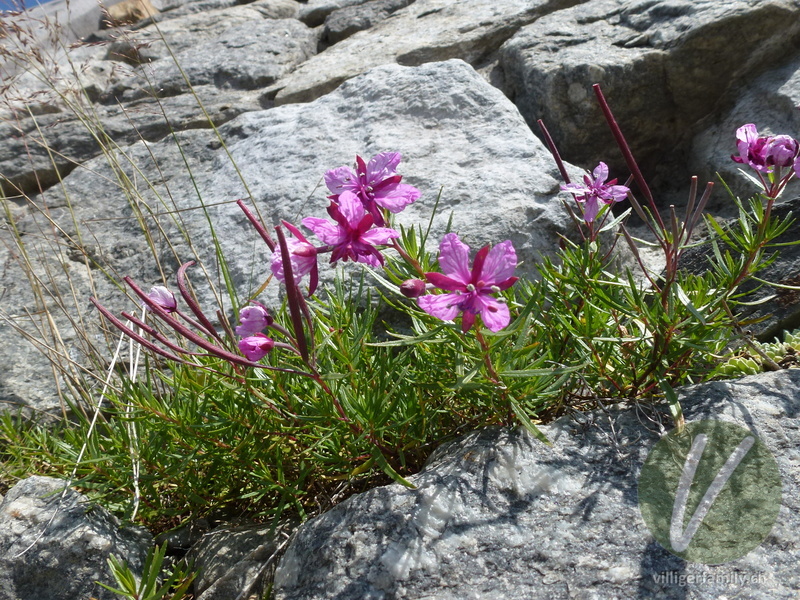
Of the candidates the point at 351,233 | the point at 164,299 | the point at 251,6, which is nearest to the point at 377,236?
the point at 351,233

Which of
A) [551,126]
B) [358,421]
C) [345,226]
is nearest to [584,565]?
[358,421]

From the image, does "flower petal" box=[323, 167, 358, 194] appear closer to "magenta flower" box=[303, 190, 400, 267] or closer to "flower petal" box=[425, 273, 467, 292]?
"magenta flower" box=[303, 190, 400, 267]

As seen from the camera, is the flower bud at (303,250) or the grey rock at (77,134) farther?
the grey rock at (77,134)

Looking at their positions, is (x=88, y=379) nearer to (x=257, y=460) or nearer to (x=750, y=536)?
(x=257, y=460)

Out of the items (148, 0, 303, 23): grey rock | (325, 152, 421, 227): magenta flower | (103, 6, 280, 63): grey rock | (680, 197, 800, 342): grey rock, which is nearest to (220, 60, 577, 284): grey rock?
(680, 197, 800, 342): grey rock

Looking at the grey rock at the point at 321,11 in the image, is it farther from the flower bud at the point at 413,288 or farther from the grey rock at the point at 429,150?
the flower bud at the point at 413,288

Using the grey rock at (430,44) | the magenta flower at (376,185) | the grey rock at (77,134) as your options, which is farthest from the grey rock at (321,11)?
the magenta flower at (376,185)

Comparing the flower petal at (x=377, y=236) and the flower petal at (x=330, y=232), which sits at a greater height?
the flower petal at (x=330, y=232)
